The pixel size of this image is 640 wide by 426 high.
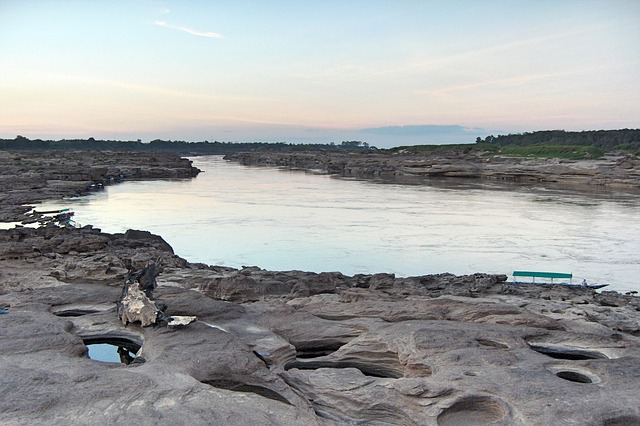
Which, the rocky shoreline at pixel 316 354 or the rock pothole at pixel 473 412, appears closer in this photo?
the rocky shoreline at pixel 316 354

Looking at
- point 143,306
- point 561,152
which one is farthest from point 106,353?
point 561,152

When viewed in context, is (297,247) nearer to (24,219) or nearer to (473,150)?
(24,219)

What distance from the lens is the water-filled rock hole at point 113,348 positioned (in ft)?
28.6

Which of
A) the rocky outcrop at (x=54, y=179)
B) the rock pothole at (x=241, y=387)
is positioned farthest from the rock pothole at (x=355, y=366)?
the rocky outcrop at (x=54, y=179)

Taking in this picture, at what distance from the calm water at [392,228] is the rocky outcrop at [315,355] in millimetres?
4825

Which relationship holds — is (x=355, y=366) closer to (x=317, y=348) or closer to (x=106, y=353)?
(x=317, y=348)

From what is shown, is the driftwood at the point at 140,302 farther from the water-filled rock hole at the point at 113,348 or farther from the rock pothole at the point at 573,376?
the rock pothole at the point at 573,376

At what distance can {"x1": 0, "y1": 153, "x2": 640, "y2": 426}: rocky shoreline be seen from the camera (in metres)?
6.20

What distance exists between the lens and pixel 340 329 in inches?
373

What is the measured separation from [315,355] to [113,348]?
10.5 feet

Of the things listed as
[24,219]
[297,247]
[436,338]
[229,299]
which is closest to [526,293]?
[436,338]

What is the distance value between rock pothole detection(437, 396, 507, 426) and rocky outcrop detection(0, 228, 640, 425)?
0.02 metres

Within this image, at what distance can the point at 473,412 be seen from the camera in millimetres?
6723

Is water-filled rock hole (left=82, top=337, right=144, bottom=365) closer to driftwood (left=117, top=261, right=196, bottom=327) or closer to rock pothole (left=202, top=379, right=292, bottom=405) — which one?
driftwood (left=117, top=261, right=196, bottom=327)
